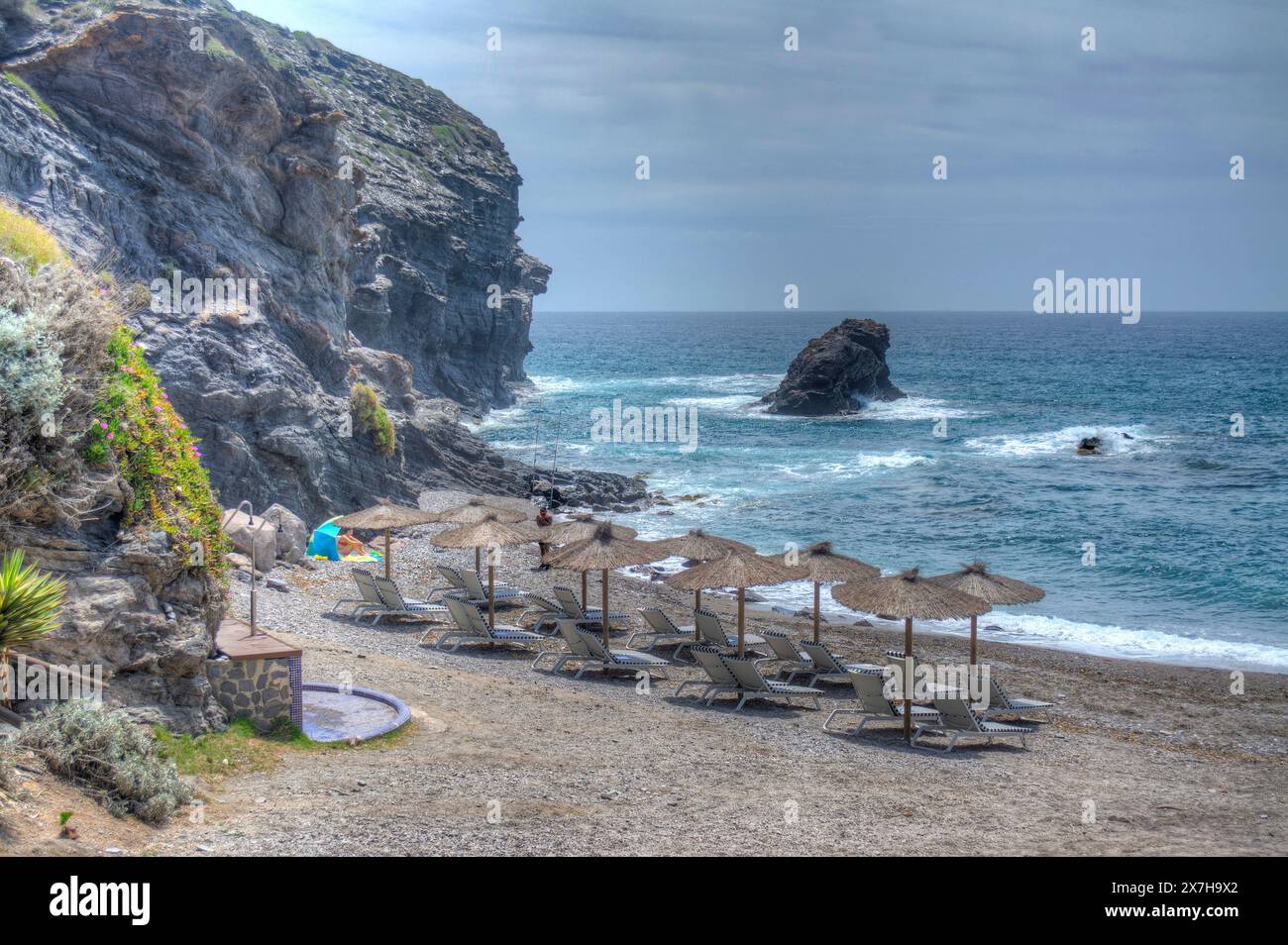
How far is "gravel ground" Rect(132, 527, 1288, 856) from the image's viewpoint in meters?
9.41

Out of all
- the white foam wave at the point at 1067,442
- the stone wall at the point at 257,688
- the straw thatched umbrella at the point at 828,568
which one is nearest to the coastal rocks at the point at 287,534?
the straw thatched umbrella at the point at 828,568

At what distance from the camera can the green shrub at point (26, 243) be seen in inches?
550

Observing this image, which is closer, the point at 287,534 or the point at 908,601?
the point at 908,601

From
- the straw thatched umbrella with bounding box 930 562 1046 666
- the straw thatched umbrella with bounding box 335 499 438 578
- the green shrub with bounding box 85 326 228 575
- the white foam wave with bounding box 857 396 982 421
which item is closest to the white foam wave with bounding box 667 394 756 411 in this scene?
the white foam wave with bounding box 857 396 982 421

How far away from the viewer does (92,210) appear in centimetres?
2567

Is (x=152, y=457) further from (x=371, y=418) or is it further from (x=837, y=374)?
(x=837, y=374)

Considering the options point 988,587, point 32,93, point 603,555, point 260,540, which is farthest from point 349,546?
point 988,587

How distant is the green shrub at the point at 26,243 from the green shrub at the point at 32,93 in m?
11.9

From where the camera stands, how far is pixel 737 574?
17156 millimetres

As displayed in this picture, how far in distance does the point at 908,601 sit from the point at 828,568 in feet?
9.76

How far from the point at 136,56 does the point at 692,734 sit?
24017mm

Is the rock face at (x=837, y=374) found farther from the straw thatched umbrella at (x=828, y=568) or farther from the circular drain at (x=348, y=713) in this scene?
the circular drain at (x=348, y=713)
